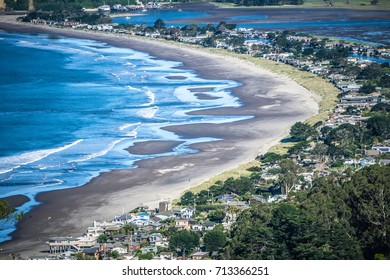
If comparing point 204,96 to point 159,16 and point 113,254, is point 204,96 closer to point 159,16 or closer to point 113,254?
point 113,254

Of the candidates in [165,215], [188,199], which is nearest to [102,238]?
[165,215]

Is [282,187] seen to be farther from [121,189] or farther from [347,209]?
[347,209]

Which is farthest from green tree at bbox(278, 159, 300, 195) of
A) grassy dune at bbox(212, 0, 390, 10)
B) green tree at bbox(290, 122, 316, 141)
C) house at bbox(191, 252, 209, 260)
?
grassy dune at bbox(212, 0, 390, 10)

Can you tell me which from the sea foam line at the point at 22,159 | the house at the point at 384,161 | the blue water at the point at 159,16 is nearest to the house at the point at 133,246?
the house at the point at 384,161

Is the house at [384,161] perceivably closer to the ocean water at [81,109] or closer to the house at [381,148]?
the house at [381,148]

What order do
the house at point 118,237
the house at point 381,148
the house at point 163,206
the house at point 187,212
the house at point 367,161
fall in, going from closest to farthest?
the house at point 118,237 → the house at point 187,212 → the house at point 163,206 → the house at point 367,161 → the house at point 381,148
